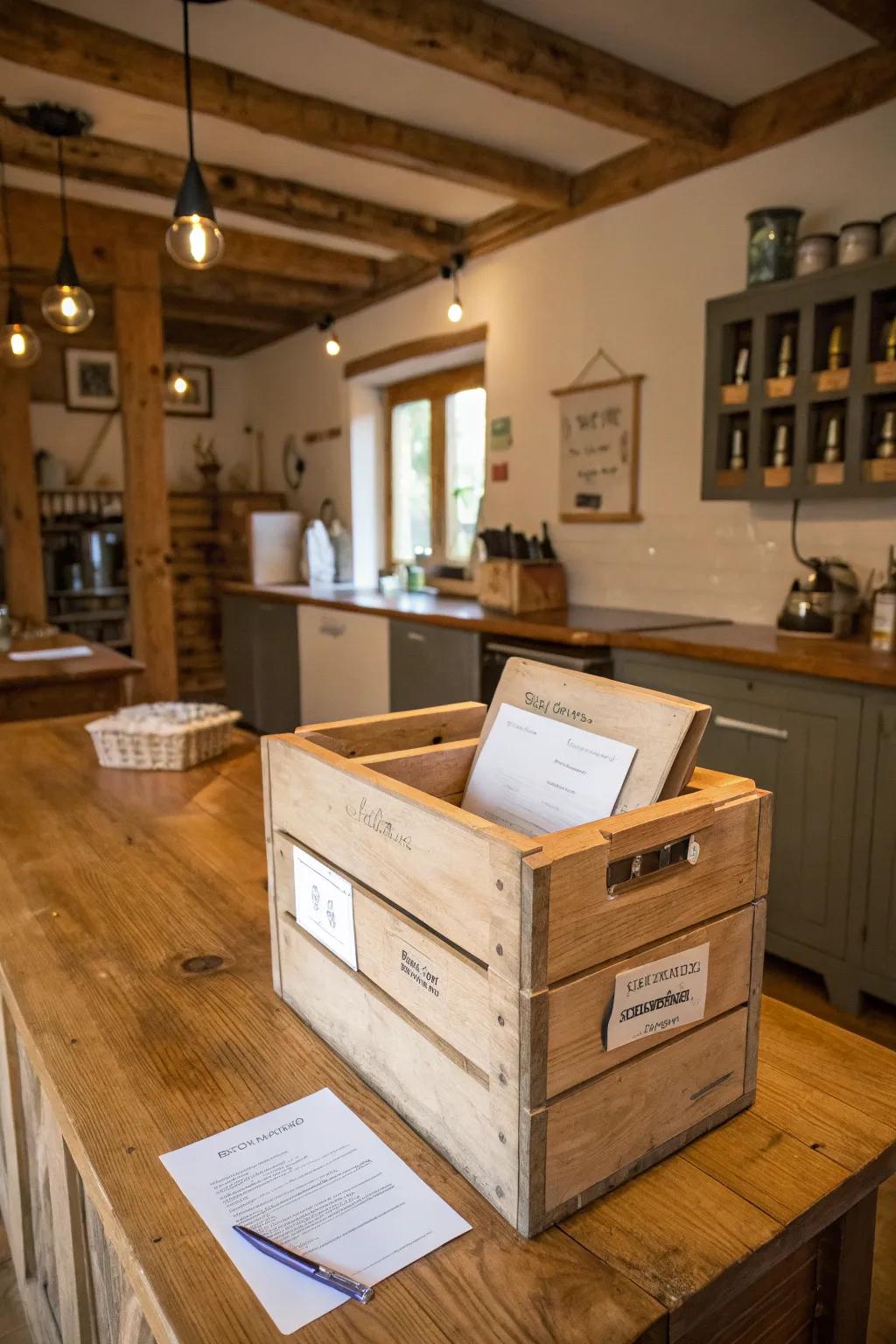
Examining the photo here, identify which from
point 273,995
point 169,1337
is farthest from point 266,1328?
point 273,995

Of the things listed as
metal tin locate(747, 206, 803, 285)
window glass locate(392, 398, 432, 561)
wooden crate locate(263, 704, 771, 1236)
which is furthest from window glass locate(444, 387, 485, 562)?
wooden crate locate(263, 704, 771, 1236)

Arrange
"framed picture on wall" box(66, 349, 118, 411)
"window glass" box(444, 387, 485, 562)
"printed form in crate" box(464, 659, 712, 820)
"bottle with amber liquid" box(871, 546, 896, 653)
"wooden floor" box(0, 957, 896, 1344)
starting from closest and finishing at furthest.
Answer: "printed form in crate" box(464, 659, 712, 820) → "wooden floor" box(0, 957, 896, 1344) → "bottle with amber liquid" box(871, 546, 896, 653) → "window glass" box(444, 387, 485, 562) → "framed picture on wall" box(66, 349, 118, 411)

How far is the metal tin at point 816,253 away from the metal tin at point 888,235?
148mm

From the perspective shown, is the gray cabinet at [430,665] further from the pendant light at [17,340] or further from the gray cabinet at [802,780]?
the pendant light at [17,340]

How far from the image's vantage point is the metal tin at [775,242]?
2836mm

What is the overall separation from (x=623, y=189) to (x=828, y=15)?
1.10 meters

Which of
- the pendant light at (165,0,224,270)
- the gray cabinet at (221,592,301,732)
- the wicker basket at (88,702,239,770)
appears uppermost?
the pendant light at (165,0,224,270)

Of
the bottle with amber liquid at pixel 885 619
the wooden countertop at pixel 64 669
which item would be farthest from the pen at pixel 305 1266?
the wooden countertop at pixel 64 669

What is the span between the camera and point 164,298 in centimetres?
592

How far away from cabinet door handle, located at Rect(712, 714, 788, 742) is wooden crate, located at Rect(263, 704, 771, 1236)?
69.9 inches

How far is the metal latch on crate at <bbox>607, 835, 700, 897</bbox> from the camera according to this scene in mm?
671

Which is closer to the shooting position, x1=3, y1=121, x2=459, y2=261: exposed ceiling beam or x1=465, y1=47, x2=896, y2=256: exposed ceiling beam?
x1=465, y1=47, x2=896, y2=256: exposed ceiling beam

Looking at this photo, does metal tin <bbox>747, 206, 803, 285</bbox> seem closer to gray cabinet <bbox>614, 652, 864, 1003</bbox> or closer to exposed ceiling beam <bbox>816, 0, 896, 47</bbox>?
exposed ceiling beam <bbox>816, 0, 896, 47</bbox>

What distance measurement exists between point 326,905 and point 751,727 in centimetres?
195
